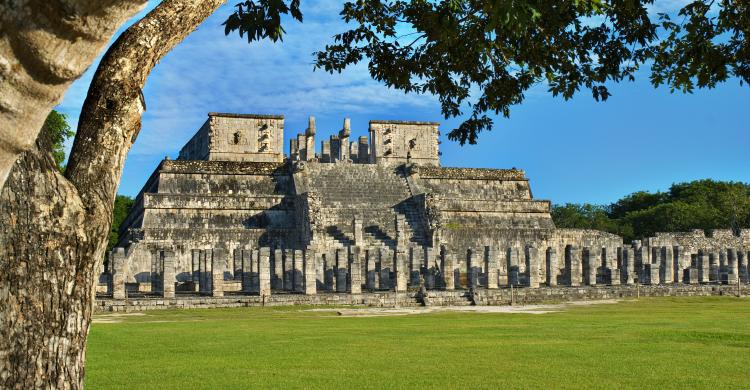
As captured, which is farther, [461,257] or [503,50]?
[461,257]

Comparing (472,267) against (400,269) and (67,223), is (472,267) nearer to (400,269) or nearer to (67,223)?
(400,269)

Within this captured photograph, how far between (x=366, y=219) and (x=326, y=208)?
173cm

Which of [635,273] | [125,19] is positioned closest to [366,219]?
[635,273]

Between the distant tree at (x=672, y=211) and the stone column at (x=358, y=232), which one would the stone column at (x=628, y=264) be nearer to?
the stone column at (x=358, y=232)

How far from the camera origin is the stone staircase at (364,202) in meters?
34.8

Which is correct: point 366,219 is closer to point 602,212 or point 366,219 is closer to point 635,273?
point 635,273

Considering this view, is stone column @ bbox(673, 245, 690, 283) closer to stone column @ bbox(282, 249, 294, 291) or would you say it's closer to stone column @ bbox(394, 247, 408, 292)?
stone column @ bbox(394, 247, 408, 292)

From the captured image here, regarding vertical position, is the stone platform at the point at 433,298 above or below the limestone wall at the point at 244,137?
below

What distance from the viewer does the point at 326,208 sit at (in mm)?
36188

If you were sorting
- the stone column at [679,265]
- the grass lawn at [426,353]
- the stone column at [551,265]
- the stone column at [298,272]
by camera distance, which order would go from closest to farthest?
the grass lawn at [426,353], the stone column at [298,272], the stone column at [551,265], the stone column at [679,265]

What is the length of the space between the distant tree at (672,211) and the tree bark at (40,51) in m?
61.1

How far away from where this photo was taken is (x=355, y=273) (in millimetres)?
26703

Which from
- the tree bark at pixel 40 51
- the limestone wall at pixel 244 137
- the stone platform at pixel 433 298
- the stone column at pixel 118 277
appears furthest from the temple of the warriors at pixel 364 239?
the tree bark at pixel 40 51

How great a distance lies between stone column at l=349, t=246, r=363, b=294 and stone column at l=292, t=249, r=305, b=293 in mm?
1526
